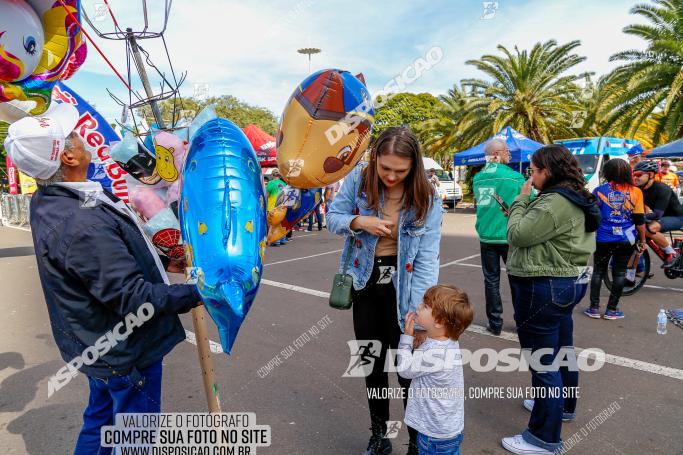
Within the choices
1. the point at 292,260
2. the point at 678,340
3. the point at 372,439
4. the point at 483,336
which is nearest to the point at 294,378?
the point at 372,439

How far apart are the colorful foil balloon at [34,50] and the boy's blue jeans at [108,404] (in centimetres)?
132

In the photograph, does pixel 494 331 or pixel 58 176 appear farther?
pixel 494 331

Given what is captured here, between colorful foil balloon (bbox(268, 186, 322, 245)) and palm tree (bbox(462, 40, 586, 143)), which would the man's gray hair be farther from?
palm tree (bbox(462, 40, 586, 143))

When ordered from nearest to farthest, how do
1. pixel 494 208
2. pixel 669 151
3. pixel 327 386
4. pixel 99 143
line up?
pixel 99 143 → pixel 327 386 → pixel 494 208 → pixel 669 151

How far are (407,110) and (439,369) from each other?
33.4m

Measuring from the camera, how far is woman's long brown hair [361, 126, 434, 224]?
215 centimetres

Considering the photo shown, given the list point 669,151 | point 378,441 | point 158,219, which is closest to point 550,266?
point 378,441

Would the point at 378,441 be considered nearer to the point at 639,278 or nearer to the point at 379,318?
the point at 379,318

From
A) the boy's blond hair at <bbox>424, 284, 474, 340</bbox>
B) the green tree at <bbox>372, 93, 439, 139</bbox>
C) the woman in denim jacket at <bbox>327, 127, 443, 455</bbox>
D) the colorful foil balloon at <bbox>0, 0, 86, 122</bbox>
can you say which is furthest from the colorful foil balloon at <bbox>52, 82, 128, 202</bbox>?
the green tree at <bbox>372, 93, 439, 139</bbox>

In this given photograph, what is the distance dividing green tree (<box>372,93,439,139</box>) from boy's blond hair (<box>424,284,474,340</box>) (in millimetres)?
28129

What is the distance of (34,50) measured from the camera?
2111 millimetres

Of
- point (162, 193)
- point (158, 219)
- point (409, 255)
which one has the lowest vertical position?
point (409, 255)

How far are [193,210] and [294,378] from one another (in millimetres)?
2289

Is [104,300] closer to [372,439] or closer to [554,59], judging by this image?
[372,439]
